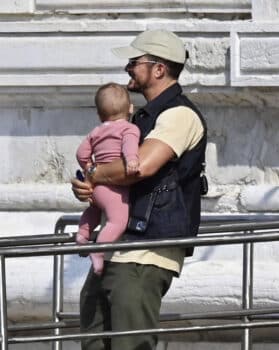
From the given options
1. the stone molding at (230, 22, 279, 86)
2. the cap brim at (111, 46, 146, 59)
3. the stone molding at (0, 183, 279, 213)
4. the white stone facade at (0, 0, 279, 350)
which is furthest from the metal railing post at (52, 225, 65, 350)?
the cap brim at (111, 46, 146, 59)

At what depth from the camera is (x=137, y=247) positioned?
464 cm

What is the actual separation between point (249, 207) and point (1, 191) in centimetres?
109

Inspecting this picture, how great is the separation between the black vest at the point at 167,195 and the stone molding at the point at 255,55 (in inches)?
57.2

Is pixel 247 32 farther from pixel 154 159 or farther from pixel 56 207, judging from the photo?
pixel 154 159

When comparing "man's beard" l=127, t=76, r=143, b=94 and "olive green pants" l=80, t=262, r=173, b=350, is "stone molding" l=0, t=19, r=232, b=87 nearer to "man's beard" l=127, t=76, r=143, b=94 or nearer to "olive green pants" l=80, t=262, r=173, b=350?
"man's beard" l=127, t=76, r=143, b=94

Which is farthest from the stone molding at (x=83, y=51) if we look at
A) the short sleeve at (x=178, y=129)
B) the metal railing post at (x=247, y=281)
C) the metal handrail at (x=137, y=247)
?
the short sleeve at (x=178, y=129)

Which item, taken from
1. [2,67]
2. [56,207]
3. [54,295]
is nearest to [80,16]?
[2,67]

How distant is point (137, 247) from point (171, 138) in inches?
15.9

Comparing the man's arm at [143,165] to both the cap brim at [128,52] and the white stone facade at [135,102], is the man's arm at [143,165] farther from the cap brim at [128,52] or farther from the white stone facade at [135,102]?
the white stone facade at [135,102]

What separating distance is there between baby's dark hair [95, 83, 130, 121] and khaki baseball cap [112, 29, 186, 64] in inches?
4.9

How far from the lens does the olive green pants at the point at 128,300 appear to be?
487 cm

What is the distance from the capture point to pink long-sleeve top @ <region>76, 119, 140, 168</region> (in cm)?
487

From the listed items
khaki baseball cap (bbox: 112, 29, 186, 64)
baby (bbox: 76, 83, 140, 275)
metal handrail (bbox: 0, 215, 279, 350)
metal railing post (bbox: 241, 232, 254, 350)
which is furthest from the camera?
metal railing post (bbox: 241, 232, 254, 350)

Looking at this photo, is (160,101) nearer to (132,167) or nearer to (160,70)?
(160,70)
